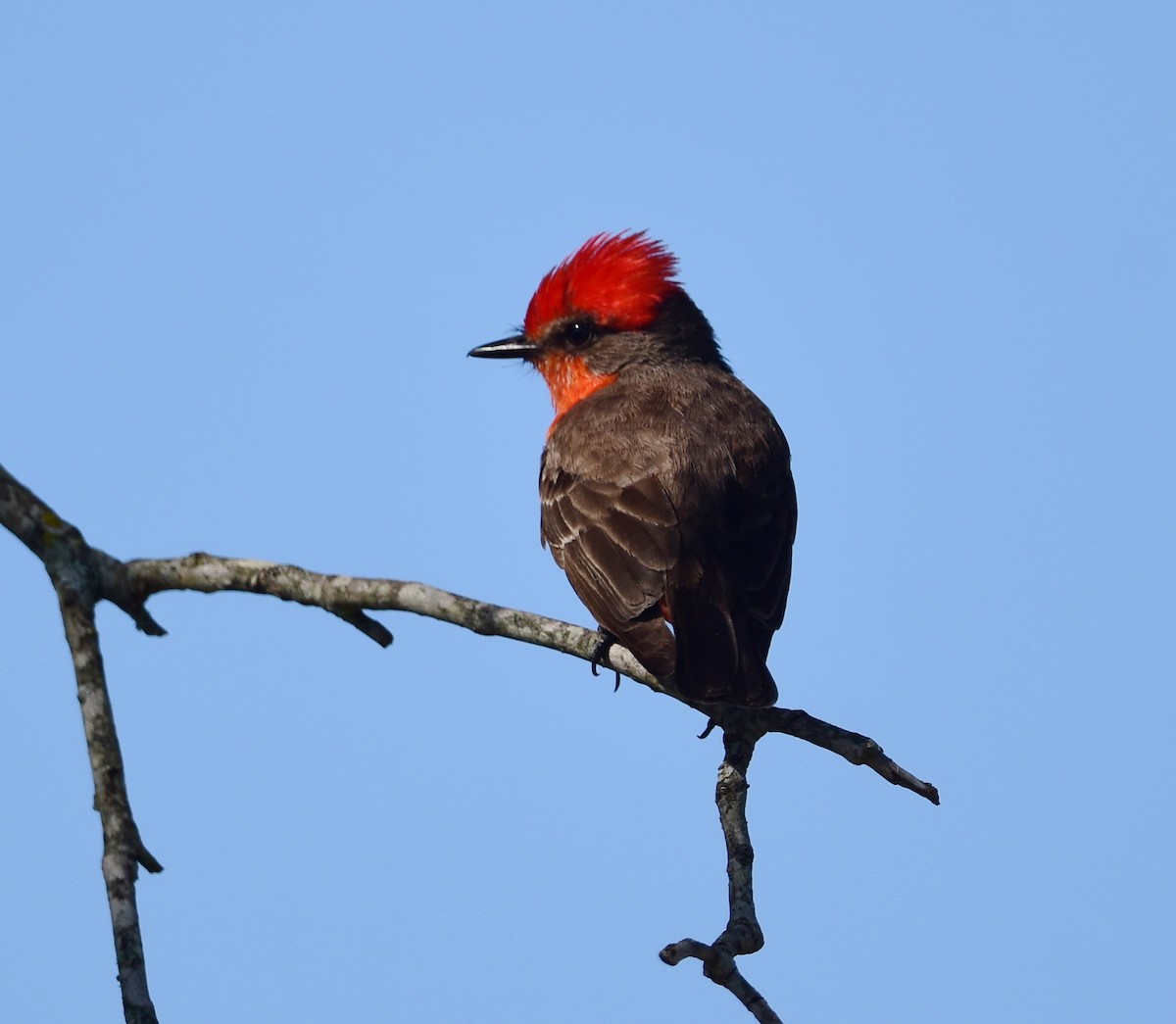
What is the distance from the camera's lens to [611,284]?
7.59m

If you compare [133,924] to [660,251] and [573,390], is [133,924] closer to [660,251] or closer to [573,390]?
[573,390]

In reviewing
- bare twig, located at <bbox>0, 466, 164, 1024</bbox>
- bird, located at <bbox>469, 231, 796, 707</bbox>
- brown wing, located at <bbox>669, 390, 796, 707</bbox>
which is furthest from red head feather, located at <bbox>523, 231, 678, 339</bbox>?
bare twig, located at <bbox>0, 466, 164, 1024</bbox>

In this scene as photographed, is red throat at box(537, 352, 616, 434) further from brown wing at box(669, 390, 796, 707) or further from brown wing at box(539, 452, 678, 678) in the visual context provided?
brown wing at box(539, 452, 678, 678)

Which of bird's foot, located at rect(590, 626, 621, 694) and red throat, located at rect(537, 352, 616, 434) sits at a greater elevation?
red throat, located at rect(537, 352, 616, 434)

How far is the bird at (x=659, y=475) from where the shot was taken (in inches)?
217

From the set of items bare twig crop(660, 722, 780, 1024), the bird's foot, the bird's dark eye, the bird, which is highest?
the bird's dark eye

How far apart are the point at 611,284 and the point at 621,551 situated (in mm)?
2160

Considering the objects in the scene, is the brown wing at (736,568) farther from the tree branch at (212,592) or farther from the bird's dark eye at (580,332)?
the bird's dark eye at (580,332)

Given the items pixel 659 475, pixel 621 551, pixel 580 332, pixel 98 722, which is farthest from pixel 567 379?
pixel 98 722

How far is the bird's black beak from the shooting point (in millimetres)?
7852

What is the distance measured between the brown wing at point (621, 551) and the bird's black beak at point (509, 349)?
4.81ft

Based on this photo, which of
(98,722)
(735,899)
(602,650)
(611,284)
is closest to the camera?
(98,722)

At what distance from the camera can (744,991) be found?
11.2ft

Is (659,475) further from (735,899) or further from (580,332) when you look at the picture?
(735,899)
